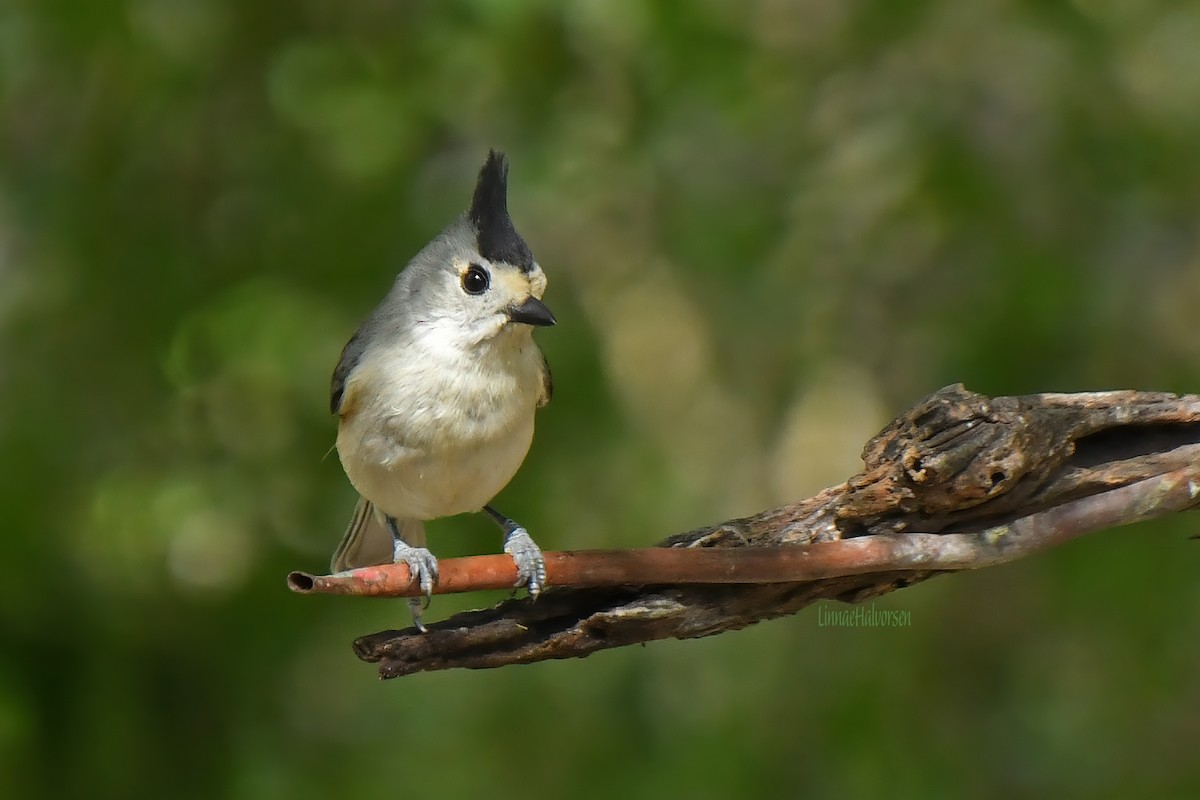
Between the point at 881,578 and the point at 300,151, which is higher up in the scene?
the point at 300,151

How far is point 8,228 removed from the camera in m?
4.36

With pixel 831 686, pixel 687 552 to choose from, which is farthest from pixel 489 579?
pixel 831 686

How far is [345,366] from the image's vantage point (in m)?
3.65

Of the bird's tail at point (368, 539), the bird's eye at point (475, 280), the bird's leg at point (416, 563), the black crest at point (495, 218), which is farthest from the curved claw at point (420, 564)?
the black crest at point (495, 218)

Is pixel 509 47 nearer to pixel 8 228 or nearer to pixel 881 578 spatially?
pixel 8 228

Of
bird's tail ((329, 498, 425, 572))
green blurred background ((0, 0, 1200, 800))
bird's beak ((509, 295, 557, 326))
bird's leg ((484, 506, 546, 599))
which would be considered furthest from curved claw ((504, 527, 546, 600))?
green blurred background ((0, 0, 1200, 800))

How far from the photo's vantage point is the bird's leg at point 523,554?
8.43 feet

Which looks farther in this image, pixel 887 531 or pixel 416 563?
pixel 416 563

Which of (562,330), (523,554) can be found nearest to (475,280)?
(523,554)

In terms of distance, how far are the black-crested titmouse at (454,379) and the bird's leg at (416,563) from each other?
18 millimetres

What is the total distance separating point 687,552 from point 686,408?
3.00 meters

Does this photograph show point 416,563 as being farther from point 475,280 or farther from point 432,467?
point 475,280

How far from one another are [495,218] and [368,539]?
47.9 inches

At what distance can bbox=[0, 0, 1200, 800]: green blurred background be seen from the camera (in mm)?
4137
